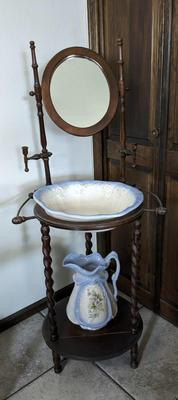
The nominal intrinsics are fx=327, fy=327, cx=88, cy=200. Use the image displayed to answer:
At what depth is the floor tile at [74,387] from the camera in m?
1.25

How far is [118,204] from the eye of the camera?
48.8 inches

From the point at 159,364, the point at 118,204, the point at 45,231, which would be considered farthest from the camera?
the point at 159,364

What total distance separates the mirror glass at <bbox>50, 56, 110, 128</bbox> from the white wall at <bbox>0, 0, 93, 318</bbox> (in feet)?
0.60

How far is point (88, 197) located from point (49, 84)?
0.46 meters

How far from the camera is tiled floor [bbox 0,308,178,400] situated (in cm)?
126

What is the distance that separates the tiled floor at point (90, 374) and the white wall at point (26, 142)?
0.22 meters

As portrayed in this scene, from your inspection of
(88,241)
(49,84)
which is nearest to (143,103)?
(49,84)

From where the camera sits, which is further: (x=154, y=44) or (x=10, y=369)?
(x=10, y=369)

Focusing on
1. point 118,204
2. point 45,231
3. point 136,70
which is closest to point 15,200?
point 45,231

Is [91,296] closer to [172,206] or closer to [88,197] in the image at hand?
[88,197]

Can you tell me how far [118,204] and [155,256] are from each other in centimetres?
45

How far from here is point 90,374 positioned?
135 centimetres

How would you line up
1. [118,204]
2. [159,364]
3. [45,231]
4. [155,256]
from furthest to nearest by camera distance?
[155,256] → [159,364] → [118,204] → [45,231]

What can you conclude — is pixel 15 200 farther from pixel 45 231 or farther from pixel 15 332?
pixel 15 332
